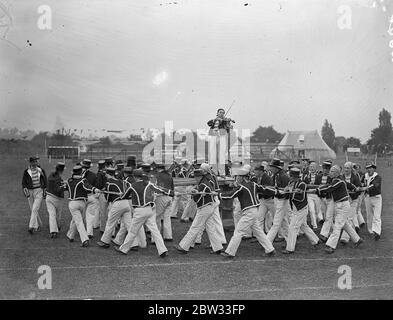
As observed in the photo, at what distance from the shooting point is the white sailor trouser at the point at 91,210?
37.6 ft

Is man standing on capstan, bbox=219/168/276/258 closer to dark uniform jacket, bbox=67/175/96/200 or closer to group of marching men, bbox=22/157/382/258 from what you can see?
group of marching men, bbox=22/157/382/258

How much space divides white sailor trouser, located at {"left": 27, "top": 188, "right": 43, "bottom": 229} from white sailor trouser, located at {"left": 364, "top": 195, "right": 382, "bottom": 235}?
28.9 feet

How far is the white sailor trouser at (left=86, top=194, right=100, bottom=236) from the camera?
37.6 ft

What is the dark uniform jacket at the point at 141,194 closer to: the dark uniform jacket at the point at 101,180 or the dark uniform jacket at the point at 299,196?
the dark uniform jacket at the point at 101,180

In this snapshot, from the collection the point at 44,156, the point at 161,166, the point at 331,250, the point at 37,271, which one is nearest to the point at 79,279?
the point at 37,271

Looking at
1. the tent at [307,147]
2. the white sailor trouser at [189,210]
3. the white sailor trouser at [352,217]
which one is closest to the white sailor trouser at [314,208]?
the white sailor trouser at [352,217]

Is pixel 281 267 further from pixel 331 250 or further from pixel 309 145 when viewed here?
pixel 309 145

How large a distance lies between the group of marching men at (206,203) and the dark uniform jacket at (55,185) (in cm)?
2

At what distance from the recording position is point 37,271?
27.2 feet

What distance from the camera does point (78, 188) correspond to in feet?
35.1

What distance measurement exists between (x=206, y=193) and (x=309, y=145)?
26018 millimetres

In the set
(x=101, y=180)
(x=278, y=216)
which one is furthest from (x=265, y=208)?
(x=101, y=180)

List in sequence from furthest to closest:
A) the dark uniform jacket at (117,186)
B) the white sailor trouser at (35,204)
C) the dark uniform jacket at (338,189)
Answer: the white sailor trouser at (35,204) → the dark uniform jacket at (117,186) → the dark uniform jacket at (338,189)

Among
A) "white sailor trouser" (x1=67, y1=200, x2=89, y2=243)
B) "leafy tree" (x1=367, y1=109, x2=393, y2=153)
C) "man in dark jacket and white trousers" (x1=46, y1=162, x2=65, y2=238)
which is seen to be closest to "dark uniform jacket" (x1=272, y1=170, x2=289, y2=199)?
"white sailor trouser" (x1=67, y1=200, x2=89, y2=243)
